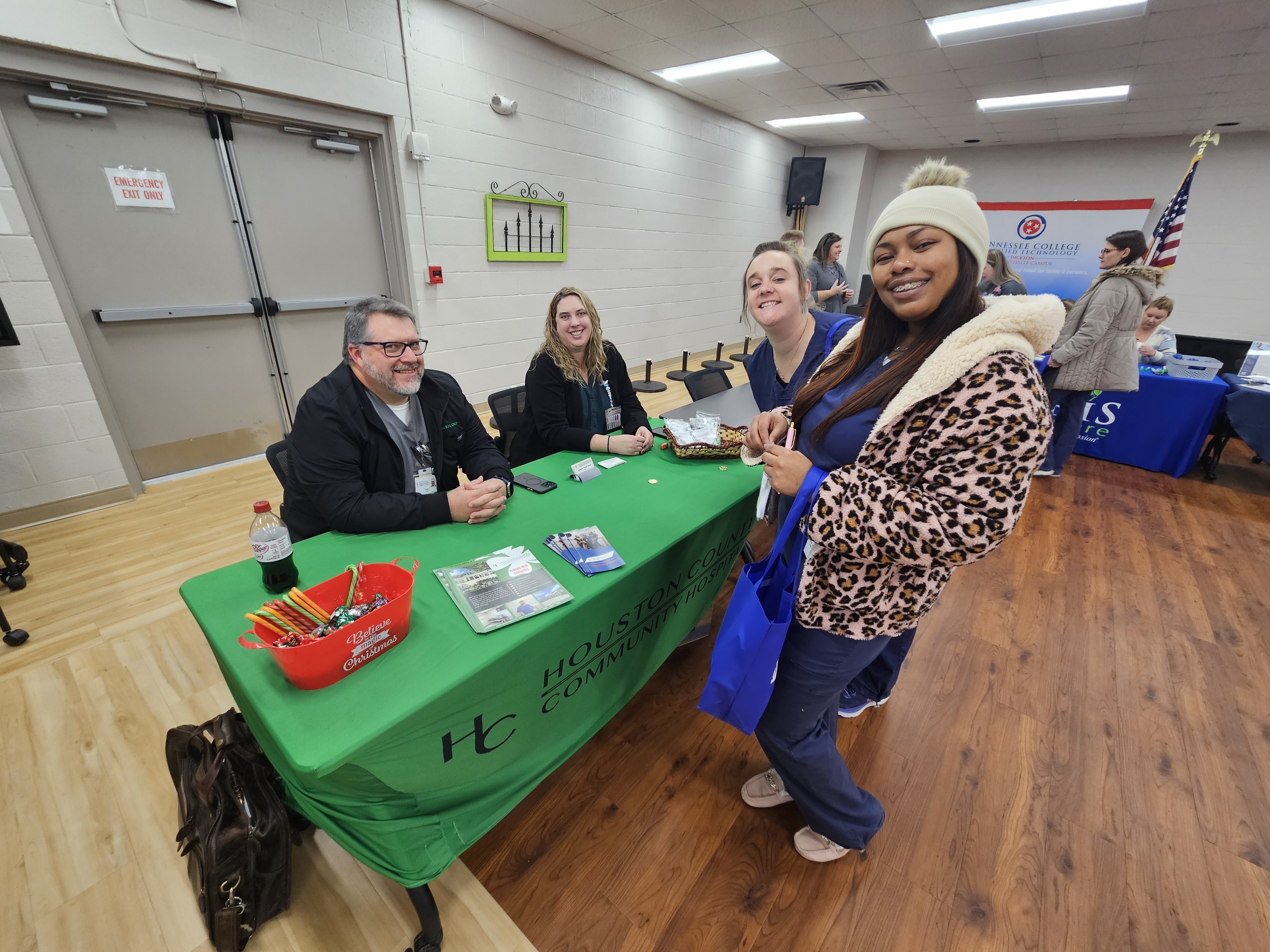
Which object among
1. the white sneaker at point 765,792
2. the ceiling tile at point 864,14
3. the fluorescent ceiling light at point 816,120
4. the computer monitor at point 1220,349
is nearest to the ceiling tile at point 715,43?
the ceiling tile at point 864,14

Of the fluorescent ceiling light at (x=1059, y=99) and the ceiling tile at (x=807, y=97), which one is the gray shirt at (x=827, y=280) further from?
the fluorescent ceiling light at (x=1059, y=99)

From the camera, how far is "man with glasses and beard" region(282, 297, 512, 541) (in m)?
1.40

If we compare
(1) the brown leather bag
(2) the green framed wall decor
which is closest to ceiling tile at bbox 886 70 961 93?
(2) the green framed wall decor

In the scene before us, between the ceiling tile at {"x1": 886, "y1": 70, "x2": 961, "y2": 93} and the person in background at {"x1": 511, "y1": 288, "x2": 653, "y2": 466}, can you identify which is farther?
the ceiling tile at {"x1": 886, "y1": 70, "x2": 961, "y2": 93}

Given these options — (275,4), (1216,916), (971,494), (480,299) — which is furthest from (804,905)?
(275,4)

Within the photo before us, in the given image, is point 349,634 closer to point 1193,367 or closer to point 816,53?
point 816,53

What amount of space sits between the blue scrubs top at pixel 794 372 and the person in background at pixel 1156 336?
375cm

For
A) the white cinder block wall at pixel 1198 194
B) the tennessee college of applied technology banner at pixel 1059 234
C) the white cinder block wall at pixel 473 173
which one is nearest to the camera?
the white cinder block wall at pixel 473 173

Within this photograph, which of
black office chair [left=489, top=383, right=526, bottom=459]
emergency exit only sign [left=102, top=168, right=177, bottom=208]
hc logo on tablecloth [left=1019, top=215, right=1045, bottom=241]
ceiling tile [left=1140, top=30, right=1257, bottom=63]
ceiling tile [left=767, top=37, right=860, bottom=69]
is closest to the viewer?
black office chair [left=489, top=383, right=526, bottom=459]

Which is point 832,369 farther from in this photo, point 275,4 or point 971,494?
point 275,4

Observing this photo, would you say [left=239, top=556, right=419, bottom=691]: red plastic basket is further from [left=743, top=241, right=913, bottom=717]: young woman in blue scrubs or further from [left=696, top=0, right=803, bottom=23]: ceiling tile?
[left=696, top=0, right=803, bottom=23]: ceiling tile

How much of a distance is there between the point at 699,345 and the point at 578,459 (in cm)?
573

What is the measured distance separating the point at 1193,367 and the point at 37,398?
7.47 metres

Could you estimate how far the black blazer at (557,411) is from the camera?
2.10 meters
